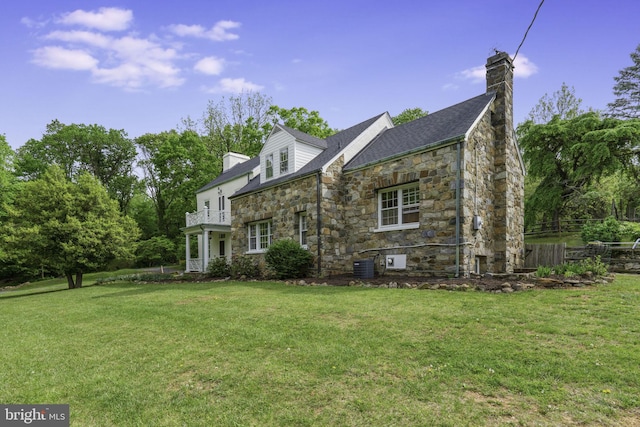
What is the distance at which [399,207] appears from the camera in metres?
12.5

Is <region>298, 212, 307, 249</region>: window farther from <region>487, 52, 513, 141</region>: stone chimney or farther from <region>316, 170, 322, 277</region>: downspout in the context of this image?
<region>487, 52, 513, 141</region>: stone chimney

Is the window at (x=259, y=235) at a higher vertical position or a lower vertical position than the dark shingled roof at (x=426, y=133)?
lower

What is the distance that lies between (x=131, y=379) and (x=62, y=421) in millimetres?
862

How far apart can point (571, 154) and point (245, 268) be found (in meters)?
23.8

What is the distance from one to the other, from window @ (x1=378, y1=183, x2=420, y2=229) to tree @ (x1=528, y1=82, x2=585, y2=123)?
84.2 ft

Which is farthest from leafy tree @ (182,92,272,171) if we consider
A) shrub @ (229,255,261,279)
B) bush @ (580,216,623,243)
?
bush @ (580,216,623,243)

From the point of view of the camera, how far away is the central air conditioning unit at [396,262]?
11.9m

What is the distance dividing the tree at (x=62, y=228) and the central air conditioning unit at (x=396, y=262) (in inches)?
533

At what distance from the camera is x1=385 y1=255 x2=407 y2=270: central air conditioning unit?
39.0ft

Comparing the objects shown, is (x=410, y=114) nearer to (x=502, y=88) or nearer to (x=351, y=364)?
(x=502, y=88)

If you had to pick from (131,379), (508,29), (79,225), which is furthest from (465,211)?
(79,225)

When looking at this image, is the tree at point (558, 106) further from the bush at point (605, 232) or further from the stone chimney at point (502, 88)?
the stone chimney at point (502, 88)

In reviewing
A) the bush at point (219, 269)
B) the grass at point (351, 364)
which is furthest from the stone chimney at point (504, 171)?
the bush at point (219, 269)

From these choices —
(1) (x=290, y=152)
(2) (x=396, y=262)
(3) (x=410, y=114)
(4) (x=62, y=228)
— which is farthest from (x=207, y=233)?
(3) (x=410, y=114)
